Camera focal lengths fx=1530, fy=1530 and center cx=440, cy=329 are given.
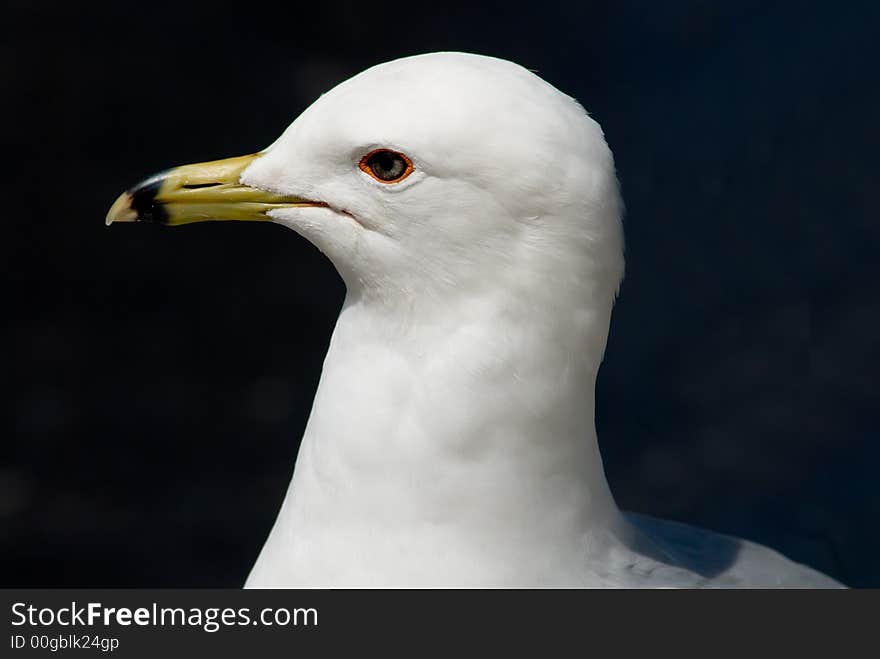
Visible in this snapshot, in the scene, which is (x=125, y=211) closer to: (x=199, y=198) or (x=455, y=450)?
(x=199, y=198)

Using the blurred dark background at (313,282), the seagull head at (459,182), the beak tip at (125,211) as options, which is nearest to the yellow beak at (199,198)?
the beak tip at (125,211)

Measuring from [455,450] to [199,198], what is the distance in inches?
21.4

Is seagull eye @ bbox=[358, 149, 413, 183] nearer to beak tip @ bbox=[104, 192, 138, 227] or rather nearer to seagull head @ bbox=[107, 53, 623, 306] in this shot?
seagull head @ bbox=[107, 53, 623, 306]

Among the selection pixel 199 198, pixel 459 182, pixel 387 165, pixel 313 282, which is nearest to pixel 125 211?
pixel 199 198

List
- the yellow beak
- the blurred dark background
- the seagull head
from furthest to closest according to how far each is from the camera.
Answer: the blurred dark background → the yellow beak → the seagull head

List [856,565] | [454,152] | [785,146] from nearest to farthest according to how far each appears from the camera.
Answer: [454,152] → [856,565] → [785,146]

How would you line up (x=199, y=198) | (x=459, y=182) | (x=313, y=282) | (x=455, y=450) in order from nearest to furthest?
1. (x=459, y=182)
2. (x=455, y=450)
3. (x=199, y=198)
4. (x=313, y=282)

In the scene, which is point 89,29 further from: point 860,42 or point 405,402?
point 405,402

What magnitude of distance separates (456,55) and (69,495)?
2.39 metres

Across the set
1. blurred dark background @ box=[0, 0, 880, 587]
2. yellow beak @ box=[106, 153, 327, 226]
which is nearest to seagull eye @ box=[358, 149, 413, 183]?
yellow beak @ box=[106, 153, 327, 226]

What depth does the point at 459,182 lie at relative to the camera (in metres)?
2.08

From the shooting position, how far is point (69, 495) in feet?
13.6

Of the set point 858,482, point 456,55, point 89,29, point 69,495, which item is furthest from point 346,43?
point 456,55

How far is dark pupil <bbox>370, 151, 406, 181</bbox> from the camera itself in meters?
2.11
